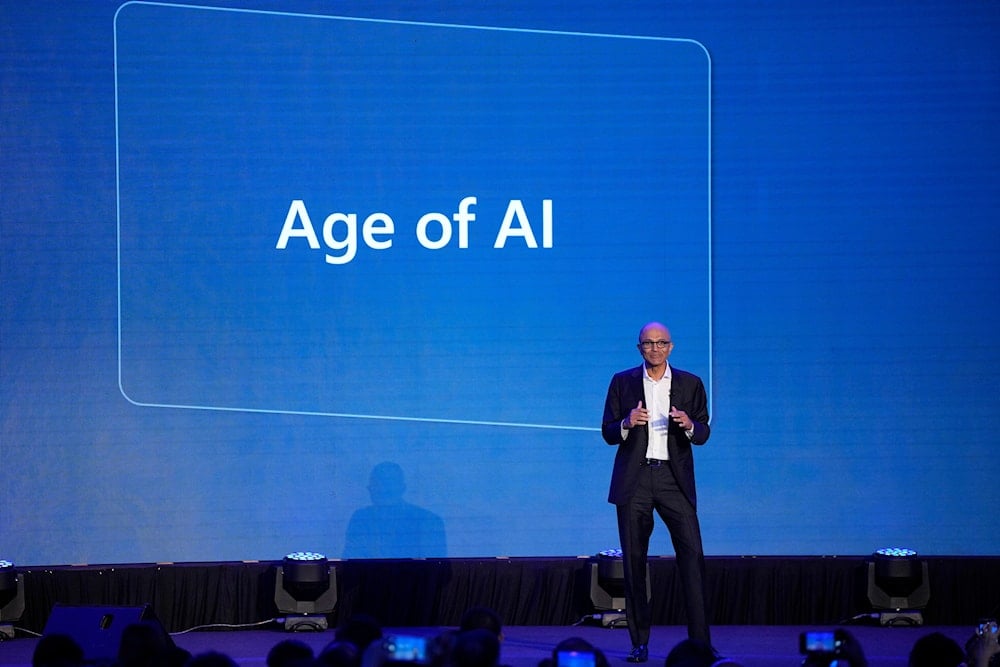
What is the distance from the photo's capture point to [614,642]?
5734 millimetres

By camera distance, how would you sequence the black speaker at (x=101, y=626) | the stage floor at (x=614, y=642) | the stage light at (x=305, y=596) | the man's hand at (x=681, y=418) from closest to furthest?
the black speaker at (x=101, y=626) < the man's hand at (x=681, y=418) < the stage floor at (x=614, y=642) < the stage light at (x=305, y=596)

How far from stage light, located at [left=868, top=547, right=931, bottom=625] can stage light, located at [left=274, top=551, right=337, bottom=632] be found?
275 centimetres

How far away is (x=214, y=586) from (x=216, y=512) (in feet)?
1.23

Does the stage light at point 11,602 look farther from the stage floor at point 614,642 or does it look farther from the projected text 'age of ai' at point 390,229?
the projected text 'age of ai' at point 390,229

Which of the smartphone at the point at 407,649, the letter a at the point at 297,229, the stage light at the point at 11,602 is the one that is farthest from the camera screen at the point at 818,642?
the stage light at the point at 11,602

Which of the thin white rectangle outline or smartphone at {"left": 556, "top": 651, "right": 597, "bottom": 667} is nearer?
smartphone at {"left": 556, "top": 651, "right": 597, "bottom": 667}

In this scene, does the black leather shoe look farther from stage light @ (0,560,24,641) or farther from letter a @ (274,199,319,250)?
stage light @ (0,560,24,641)

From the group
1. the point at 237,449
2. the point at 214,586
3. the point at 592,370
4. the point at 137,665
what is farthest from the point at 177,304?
the point at 137,665

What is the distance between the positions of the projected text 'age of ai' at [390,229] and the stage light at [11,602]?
2.06 m

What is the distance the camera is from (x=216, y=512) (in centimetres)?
626

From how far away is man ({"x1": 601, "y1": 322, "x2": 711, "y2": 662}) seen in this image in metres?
5.04

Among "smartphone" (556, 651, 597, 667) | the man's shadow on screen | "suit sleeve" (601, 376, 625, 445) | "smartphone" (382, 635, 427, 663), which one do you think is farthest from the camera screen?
the man's shadow on screen

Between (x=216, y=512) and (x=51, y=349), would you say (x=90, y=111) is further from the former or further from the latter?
(x=216, y=512)

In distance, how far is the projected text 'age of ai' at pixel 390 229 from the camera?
630cm
